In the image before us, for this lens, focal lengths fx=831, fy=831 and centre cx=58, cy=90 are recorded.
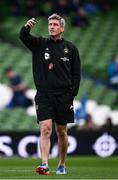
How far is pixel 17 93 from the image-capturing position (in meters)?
20.9

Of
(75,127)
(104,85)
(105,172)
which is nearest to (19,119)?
(75,127)

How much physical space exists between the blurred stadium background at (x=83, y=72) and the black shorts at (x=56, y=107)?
6.29 meters

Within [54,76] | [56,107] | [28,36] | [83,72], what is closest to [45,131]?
[56,107]

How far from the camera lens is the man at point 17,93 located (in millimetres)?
20906

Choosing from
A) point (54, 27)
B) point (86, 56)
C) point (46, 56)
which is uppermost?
point (86, 56)

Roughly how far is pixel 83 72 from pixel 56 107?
42.5 ft

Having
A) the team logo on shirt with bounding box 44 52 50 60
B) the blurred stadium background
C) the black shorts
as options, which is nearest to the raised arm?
the team logo on shirt with bounding box 44 52 50 60

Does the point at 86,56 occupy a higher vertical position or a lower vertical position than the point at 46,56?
higher

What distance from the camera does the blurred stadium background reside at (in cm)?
1838

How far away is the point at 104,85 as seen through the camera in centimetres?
2402

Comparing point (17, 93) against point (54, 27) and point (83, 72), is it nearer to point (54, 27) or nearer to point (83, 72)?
point (83, 72)

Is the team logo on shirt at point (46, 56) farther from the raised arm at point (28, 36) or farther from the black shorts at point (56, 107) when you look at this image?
the black shorts at point (56, 107)

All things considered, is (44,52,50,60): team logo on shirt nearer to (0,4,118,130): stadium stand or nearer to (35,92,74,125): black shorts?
(35,92,74,125): black shorts

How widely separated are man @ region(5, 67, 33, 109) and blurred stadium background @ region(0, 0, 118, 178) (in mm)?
135
